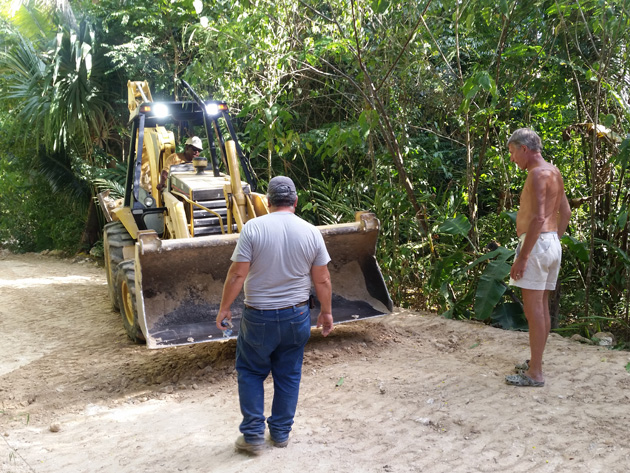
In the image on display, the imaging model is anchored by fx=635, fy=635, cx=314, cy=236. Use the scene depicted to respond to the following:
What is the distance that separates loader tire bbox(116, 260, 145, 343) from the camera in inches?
240

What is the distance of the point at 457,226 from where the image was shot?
6719 millimetres

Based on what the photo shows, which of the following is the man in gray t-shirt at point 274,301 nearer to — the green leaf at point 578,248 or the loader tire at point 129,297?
the loader tire at point 129,297

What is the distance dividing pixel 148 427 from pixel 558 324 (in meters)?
4.29

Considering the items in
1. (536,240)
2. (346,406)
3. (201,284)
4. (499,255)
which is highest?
(536,240)

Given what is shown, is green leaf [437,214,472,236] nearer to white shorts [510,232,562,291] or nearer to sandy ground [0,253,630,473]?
sandy ground [0,253,630,473]

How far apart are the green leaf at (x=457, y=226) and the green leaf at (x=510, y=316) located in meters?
0.86

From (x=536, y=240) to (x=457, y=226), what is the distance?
220 cm

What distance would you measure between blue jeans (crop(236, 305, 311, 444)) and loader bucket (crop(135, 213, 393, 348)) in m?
1.44

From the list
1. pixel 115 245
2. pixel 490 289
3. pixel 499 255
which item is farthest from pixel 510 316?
pixel 115 245

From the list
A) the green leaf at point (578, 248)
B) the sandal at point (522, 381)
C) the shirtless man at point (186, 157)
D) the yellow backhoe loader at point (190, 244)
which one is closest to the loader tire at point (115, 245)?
the yellow backhoe loader at point (190, 244)

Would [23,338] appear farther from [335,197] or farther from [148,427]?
[335,197]

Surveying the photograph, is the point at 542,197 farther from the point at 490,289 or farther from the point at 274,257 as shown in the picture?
the point at 274,257

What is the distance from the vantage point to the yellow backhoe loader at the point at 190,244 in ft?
18.0

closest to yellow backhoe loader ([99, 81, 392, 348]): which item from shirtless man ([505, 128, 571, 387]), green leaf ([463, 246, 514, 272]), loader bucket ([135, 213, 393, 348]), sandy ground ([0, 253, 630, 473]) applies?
loader bucket ([135, 213, 393, 348])
